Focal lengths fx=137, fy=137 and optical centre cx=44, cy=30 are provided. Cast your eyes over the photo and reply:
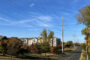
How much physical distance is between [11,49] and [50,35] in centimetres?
2403

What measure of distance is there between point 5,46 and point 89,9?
17730mm

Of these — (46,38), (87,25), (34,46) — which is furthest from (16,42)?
(46,38)

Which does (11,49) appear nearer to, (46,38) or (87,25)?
(87,25)

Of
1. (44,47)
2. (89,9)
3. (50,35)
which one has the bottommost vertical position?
(44,47)

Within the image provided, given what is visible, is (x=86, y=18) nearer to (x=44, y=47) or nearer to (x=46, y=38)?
(x=44, y=47)

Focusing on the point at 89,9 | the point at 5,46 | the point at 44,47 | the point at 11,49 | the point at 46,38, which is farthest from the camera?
the point at 46,38

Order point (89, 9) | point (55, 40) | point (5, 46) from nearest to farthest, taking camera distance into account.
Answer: point (89, 9), point (5, 46), point (55, 40)

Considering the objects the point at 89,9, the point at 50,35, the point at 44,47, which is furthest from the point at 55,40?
the point at 89,9

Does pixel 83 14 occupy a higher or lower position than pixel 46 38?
higher

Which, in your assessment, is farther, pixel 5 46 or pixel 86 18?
pixel 5 46

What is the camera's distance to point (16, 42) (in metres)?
25.8

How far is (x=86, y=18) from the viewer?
71.6ft

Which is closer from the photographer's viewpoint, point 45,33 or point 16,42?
point 16,42

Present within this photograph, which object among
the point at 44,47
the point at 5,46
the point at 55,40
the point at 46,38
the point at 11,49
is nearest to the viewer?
the point at 11,49
